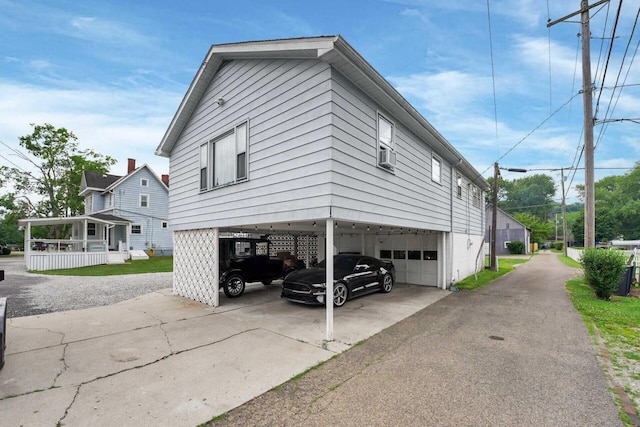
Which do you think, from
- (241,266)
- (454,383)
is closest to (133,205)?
(241,266)

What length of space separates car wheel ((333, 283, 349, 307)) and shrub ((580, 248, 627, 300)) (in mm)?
7865

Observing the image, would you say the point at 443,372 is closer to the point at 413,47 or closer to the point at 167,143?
the point at 167,143

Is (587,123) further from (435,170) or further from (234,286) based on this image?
(234,286)

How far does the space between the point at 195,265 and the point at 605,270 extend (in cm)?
1276

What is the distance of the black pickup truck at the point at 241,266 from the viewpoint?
9.62m

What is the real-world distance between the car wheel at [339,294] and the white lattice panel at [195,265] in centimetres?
356

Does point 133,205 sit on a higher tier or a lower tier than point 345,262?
higher

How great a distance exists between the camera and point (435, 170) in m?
11.0

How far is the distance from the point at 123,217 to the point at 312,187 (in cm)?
2760

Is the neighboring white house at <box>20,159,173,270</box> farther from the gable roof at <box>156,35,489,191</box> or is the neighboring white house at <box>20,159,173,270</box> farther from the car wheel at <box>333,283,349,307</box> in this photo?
the car wheel at <box>333,283,349,307</box>

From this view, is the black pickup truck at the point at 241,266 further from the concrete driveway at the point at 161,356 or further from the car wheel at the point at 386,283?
the car wheel at the point at 386,283

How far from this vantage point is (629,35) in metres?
9.23

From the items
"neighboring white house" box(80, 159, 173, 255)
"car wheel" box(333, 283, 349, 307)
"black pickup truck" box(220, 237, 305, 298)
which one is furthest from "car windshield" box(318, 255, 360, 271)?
"neighboring white house" box(80, 159, 173, 255)

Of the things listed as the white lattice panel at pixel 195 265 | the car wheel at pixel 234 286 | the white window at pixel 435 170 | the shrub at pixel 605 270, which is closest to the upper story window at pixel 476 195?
the white window at pixel 435 170
